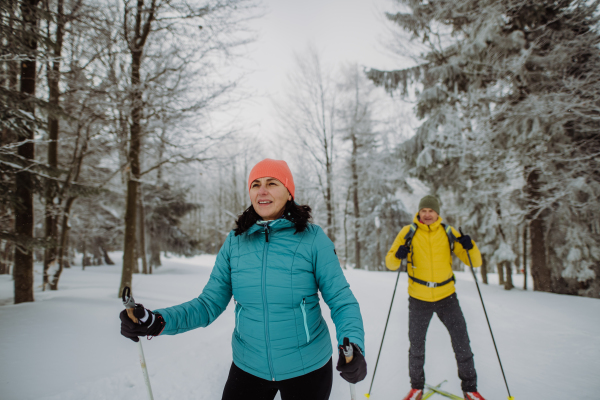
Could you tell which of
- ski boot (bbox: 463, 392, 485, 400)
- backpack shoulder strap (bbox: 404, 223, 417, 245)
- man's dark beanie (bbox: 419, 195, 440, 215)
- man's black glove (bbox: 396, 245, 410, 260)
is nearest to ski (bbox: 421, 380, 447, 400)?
ski boot (bbox: 463, 392, 485, 400)

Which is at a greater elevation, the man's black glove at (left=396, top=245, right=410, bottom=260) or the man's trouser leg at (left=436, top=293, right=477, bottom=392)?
the man's black glove at (left=396, top=245, right=410, bottom=260)

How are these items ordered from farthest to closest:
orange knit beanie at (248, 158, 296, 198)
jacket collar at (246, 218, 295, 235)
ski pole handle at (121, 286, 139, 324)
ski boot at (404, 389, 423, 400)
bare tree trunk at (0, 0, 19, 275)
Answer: bare tree trunk at (0, 0, 19, 275) < ski boot at (404, 389, 423, 400) < orange knit beanie at (248, 158, 296, 198) < jacket collar at (246, 218, 295, 235) < ski pole handle at (121, 286, 139, 324)

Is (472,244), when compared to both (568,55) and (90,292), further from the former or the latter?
(90,292)

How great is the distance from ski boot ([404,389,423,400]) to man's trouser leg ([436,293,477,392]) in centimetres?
43

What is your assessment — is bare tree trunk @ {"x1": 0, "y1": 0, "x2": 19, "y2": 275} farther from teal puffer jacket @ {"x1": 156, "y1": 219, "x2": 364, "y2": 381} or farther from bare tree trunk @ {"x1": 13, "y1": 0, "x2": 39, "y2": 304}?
teal puffer jacket @ {"x1": 156, "y1": 219, "x2": 364, "y2": 381}

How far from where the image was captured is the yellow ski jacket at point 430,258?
123 inches

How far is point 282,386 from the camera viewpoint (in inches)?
63.1

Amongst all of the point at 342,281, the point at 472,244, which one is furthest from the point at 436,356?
the point at 342,281

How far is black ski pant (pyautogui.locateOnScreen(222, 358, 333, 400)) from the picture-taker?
1.59m

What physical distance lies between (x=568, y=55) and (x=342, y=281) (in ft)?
29.4

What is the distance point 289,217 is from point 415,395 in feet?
8.67

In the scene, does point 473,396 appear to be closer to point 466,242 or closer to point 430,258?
point 430,258

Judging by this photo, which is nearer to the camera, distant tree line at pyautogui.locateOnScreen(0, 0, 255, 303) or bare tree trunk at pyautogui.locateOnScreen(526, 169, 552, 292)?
distant tree line at pyautogui.locateOnScreen(0, 0, 255, 303)

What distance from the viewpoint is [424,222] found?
3.34 m
